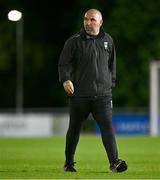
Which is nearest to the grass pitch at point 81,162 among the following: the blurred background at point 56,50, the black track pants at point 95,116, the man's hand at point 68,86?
the black track pants at point 95,116

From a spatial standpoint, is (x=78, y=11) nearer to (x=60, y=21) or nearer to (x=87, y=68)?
(x=60, y=21)

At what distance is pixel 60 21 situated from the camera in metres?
62.4

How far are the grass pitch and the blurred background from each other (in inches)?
910

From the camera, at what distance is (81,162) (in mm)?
17484

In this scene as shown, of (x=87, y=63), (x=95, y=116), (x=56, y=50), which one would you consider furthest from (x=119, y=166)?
(x=56, y=50)

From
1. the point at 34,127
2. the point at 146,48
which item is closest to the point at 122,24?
the point at 146,48

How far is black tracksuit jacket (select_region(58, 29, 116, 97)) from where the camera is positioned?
46.3 ft

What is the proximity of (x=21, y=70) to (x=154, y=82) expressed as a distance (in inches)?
854

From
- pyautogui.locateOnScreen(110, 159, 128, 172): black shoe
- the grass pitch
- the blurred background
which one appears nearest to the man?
pyautogui.locateOnScreen(110, 159, 128, 172): black shoe

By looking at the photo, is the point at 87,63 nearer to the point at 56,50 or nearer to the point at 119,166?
the point at 119,166

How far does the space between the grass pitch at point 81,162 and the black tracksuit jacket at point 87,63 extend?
120 centimetres

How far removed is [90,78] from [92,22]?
2.58ft

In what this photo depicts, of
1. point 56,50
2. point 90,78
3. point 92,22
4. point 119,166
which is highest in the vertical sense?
point 56,50

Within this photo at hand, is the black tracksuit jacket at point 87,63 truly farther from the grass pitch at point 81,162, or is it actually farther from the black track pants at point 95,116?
the grass pitch at point 81,162
